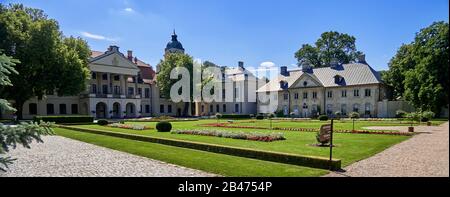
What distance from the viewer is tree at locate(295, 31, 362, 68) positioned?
5816 centimetres

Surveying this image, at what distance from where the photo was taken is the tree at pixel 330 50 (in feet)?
191

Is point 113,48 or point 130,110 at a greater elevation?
point 113,48

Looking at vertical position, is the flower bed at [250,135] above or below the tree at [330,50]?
below

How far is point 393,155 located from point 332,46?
53.2 meters

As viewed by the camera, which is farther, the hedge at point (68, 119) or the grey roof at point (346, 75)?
the grey roof at point (346, 75)

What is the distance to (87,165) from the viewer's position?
347 inches

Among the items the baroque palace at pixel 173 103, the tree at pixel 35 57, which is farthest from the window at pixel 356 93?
the tree at pixel 35 57

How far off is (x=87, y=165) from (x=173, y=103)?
53.0m

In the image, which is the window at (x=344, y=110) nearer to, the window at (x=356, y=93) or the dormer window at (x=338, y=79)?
the window at (x=356, y=93)

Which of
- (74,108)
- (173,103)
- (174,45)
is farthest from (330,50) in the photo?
(74,108)

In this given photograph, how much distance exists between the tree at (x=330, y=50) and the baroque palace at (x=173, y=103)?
235 inches

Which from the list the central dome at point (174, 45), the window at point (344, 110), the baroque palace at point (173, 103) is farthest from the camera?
the central dome at point (174, 45)

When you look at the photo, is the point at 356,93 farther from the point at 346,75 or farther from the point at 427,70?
the point at 427,70
